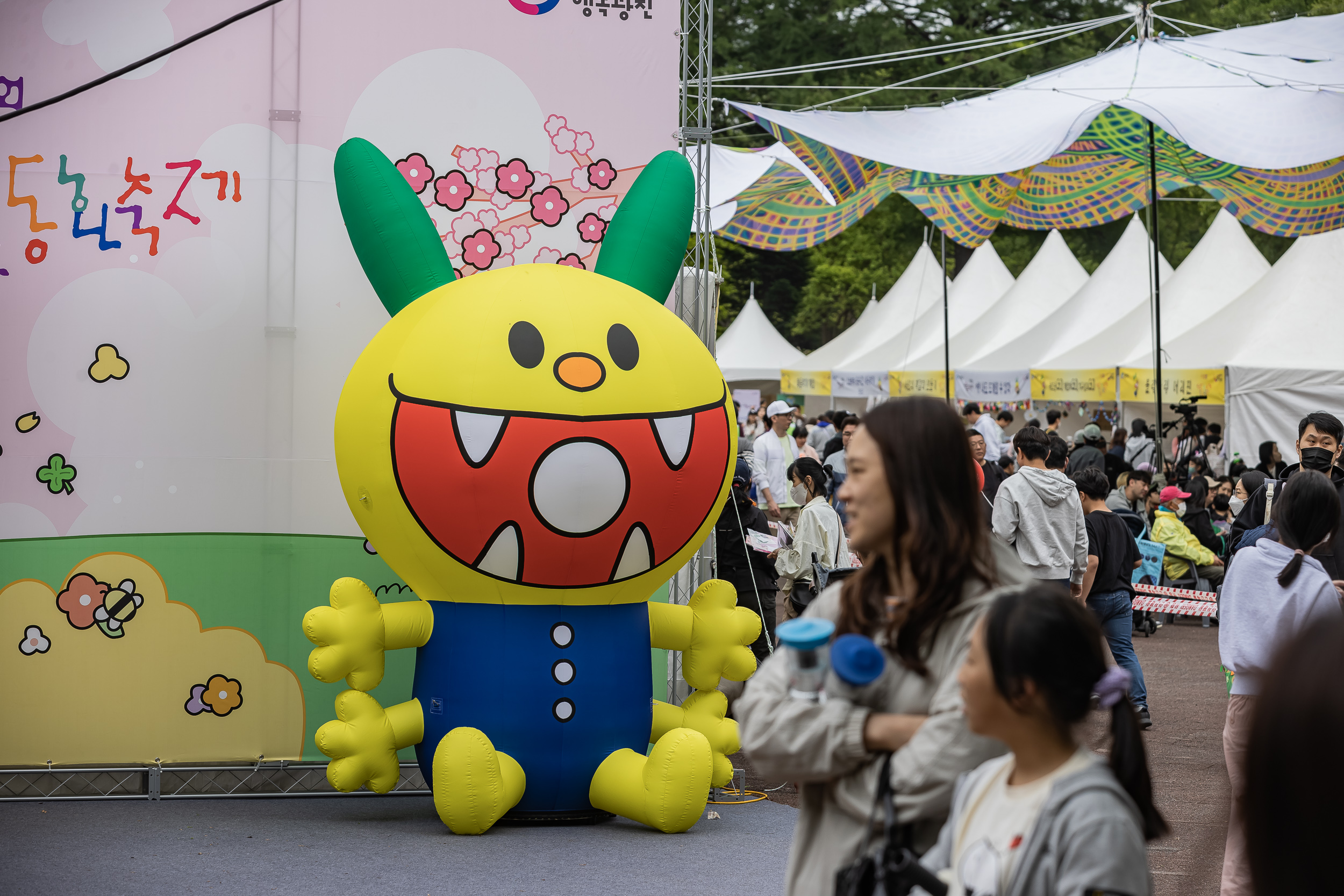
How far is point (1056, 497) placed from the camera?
749 cm

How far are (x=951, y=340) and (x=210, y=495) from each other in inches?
784

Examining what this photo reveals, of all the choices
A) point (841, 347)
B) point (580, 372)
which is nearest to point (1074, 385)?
point (841, 347)

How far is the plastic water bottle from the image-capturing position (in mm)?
2148

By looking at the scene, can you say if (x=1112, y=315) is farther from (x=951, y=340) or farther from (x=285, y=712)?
(x=285, y=712)

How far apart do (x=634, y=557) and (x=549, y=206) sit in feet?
6.83

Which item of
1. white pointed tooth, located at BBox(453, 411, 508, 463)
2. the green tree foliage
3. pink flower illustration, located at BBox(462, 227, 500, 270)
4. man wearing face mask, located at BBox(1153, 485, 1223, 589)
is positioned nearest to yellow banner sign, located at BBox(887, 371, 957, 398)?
the green tree foliage

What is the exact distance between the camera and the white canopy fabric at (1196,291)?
2064 cm

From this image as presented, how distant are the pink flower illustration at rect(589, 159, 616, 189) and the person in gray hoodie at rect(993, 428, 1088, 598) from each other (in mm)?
2628

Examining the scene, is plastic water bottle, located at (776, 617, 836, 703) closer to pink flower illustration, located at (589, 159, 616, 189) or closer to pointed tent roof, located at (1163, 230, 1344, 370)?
pink flower illustration, located at (589, 159, 616, 189)

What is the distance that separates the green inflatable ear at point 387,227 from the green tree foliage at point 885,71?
86.0ft

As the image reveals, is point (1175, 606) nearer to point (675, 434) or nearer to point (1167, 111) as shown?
point (1167, 111)

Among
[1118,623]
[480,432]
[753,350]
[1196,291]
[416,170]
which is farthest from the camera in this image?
[753,350]

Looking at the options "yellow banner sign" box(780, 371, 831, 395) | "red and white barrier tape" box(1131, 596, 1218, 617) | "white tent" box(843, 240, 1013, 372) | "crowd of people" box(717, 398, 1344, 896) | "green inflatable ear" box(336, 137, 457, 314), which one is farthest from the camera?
"yellow banner sign" box(780, 371, 831, 395)

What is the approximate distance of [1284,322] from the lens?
1803 cm
